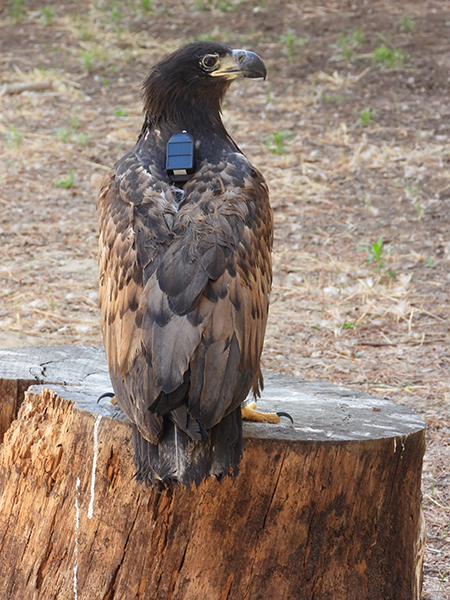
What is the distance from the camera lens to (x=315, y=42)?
39.6ft

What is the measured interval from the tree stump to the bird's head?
49.6 inches

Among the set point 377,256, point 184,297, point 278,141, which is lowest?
point 377,256

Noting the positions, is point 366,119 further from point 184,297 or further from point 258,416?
point 184,297

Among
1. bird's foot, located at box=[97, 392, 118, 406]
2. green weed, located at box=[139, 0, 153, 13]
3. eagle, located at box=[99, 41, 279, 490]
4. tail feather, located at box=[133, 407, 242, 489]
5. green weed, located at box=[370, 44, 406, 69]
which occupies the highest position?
green weed, located at box=[139, 0, 153, 13]

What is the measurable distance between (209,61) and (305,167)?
5.30 metres

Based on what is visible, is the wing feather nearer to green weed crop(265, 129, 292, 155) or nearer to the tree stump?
the tree stump

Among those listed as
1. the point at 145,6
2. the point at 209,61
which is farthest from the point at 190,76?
the point at 145,6

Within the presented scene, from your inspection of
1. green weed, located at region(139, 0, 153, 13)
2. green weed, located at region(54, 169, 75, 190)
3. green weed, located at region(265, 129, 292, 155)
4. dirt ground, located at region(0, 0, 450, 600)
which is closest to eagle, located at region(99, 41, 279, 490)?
dirt ground, located at region(0, 0, 450, 600)

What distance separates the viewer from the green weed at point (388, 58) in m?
11.1

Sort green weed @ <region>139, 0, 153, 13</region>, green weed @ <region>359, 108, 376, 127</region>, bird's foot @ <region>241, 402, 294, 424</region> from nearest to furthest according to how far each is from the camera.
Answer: bird's foot @ <region>241, 402, 294, 424</region> < green weed @ <region>359, 108, 376, 127</region> < green weed @ <region>139, 0, 153, 13</region>

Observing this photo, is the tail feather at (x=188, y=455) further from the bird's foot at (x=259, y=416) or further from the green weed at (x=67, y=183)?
the green weed at (x=67, y=183)

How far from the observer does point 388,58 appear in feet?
36.4

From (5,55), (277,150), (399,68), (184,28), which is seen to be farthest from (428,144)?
(5,55)

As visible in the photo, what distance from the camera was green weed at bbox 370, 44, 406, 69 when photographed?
1107 centimetres
